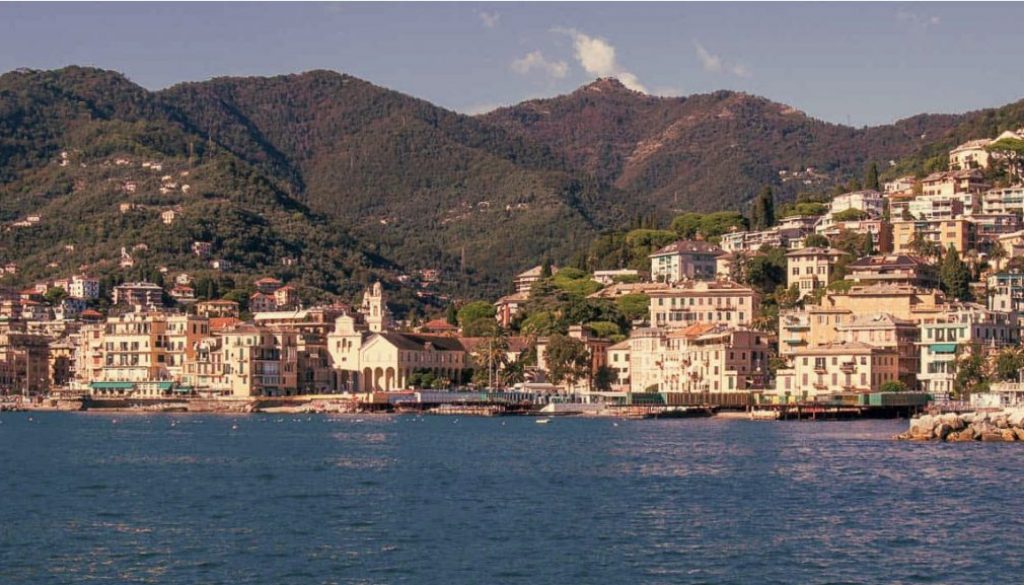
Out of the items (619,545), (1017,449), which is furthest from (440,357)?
(619,545)

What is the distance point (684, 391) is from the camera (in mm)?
122312

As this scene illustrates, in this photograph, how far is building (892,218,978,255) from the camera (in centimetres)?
13775

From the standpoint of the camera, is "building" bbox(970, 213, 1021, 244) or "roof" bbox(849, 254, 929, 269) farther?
"building" bbox(970, 213, 1021, 244)

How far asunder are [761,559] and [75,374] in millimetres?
129183

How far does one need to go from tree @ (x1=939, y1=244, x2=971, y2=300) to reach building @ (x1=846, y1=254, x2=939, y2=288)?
0.77 metres

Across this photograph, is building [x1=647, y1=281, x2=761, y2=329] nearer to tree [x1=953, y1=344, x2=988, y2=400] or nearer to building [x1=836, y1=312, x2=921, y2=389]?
building [x1=836, y1=312, x2=921, y2=389]

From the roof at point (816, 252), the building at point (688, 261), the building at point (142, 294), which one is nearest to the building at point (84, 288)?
the building at point (142, 294)

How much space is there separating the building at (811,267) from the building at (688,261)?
1137cm

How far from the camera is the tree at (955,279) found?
129 metres

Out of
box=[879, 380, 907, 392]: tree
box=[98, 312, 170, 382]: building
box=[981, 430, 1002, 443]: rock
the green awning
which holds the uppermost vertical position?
box=[98, 312, 170, 382]: building

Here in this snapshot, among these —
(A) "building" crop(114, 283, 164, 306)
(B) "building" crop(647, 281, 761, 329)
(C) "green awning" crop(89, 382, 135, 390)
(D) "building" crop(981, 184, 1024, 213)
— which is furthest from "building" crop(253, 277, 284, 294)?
(D) "building" crop(981, 184, 1024, 213)

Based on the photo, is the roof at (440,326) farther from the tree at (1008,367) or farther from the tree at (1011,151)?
the tree at (1008,367)

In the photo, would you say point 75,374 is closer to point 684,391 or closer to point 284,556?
point 684,391

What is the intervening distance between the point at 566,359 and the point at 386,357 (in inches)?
721
